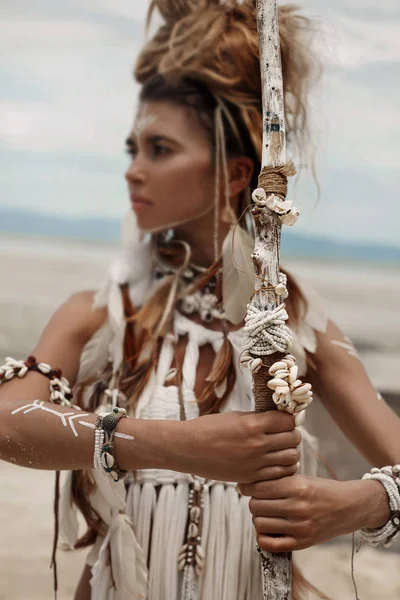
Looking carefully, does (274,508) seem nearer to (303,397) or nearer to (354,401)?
(303,397)

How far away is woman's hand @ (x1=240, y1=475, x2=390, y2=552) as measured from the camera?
0.78 meters

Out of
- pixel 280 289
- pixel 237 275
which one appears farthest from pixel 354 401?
→ pixel 280 289

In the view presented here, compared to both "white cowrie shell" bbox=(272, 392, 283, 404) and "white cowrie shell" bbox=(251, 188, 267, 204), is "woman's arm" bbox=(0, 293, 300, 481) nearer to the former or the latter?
"white cowrie shell" bbox=(272, 392, 283, 404)

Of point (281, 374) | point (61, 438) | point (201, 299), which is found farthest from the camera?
point (201, 299)

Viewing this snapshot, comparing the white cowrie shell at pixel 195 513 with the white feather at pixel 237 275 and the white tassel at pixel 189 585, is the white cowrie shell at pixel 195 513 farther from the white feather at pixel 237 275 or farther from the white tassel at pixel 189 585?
the white feather at pixel 237 275

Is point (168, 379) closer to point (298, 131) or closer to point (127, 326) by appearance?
point (127, 326)

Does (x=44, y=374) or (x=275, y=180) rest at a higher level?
(x=275, y=180)

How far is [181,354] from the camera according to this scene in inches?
40.4

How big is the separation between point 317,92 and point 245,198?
0.64 feet

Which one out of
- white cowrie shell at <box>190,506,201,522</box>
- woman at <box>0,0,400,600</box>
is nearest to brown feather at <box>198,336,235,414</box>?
woman at <box>0,0,400,600</box>

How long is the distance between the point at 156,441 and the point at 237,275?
0.86ft

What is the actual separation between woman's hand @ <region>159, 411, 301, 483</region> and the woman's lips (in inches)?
14.0

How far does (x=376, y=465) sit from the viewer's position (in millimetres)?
1011

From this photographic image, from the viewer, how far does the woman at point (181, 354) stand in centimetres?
90
